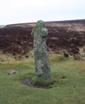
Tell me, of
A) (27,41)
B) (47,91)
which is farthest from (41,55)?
(27,41)

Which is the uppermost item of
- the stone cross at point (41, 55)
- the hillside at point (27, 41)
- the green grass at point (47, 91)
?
the stone cross at point (41, 55)

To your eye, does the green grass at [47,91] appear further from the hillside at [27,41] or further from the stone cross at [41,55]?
the hillside at [27,41]

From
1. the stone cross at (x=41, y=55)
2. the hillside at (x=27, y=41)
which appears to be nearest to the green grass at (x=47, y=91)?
the stone cross at (x=41, y=55)

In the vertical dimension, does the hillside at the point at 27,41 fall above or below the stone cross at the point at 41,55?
below

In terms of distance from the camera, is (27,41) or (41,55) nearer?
(41,55)

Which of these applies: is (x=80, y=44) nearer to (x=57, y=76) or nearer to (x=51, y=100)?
(x=57, y=76)

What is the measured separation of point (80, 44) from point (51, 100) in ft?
128

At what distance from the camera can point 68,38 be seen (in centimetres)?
6331

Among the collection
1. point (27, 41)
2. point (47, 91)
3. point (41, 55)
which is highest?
point (41, 55)

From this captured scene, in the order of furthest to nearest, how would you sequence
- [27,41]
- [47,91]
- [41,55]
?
[27,41] < [41,55] < [47,91]

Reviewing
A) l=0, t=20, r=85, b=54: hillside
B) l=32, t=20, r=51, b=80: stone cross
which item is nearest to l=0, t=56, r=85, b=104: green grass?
l=32, t=20, r=51, b=80: stone cross

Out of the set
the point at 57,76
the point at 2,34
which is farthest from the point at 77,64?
the point at 2,34

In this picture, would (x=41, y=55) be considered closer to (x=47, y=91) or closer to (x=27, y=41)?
(x=47, y=91)

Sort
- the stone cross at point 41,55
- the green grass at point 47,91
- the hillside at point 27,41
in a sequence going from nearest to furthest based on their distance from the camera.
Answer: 1. the green grass at point 47,91
2. the stone cross at point 41,55
3. the hillside at point 27,41
